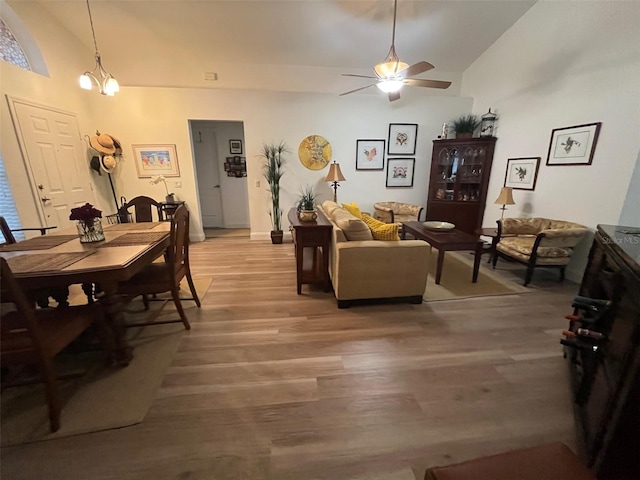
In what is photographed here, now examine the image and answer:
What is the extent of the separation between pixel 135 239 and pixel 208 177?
415 cm

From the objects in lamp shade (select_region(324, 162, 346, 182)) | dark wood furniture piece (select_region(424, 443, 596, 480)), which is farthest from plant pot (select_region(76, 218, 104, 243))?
lamp shade (select_region(324, 162, 346, 182))

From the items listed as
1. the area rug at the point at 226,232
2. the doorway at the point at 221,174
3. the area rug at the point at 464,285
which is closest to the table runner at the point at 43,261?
the area rug at the point at 464,285

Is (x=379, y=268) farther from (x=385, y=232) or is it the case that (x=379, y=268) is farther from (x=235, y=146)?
(x=235, y=146)

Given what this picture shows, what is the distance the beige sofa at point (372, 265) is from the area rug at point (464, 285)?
1.38 ft

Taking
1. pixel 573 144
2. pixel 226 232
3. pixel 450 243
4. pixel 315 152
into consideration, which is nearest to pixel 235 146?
pixel 226 232

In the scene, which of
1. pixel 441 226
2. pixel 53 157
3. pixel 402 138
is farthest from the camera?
pixel 402 138

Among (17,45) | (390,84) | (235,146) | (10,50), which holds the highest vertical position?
(17,45)

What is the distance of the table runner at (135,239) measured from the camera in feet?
Answer: 6.94

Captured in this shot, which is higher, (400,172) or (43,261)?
(400,172)

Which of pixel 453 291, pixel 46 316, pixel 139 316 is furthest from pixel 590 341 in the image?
pixel 139 316

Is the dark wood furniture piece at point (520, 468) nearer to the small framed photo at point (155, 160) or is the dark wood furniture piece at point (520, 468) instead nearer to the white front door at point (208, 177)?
the small framed photo at point (155, 160)

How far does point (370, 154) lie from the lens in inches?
202

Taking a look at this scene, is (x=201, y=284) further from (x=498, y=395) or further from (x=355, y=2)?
(x=355, y=2)

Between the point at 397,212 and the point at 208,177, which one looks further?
the point at 208,177
